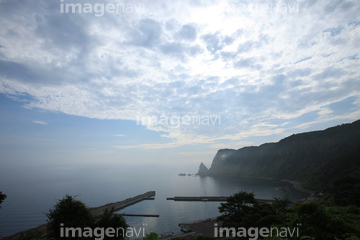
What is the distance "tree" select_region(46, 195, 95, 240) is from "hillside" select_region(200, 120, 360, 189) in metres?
108

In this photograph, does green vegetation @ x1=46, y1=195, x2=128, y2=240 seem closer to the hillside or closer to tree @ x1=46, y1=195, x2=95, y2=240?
tree @ x1=46, y1=195, x2=95, y2=240

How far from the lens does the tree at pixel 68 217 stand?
17.0 metres

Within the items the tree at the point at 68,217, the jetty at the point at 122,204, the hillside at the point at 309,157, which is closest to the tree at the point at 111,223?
the tree at the point at 68,217

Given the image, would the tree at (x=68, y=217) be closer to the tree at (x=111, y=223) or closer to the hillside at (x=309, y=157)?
the tree at (x=111, y=223)

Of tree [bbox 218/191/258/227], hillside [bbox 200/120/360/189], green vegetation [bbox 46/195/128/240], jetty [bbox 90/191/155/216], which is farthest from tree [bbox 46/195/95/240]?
hillside [bbox 200/120/360/189]

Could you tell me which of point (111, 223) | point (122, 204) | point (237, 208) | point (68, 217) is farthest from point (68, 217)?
point (122, 204)

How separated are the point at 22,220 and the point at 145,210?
40.7 m

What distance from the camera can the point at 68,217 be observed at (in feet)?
57.0

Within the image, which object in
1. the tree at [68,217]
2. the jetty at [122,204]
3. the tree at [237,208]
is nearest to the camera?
the tree at [68,217]

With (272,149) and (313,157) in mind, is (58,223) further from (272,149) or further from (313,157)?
(272,149)

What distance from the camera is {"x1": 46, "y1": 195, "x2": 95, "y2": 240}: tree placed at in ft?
55.6

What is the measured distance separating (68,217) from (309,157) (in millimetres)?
167326

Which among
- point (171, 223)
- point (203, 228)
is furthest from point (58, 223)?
point (171, 223)

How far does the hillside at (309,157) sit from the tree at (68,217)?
108 metres
